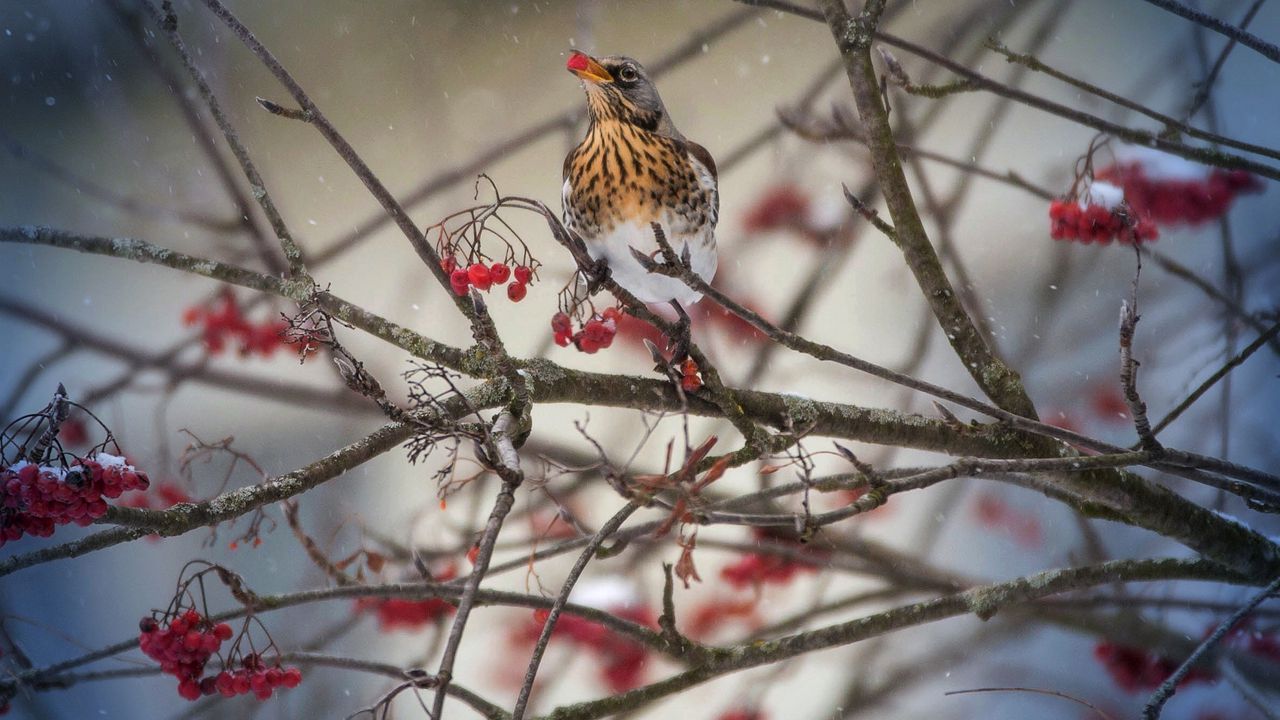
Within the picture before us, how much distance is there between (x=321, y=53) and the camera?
178 centimetres

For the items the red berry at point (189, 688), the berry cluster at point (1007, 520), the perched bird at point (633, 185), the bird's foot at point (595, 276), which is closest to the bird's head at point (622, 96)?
the perched bird at point (633, 185)

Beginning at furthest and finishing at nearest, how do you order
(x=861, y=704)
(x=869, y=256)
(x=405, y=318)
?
(x=869, y=256) → (x=405, y=318) → (x=861, y=704)

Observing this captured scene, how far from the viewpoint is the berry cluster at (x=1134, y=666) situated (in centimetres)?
121

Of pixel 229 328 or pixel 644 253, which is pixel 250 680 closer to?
pixel 644 253

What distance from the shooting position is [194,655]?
0.68 m

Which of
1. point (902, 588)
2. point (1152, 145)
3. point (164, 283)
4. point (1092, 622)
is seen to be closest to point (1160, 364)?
point (1092, 622)

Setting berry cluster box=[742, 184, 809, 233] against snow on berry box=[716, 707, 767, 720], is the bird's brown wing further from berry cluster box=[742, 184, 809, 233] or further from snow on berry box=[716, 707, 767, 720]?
snow on berry box=[716, 707, 767, 720]

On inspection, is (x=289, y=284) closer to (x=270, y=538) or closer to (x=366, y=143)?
(x=366, y=143)

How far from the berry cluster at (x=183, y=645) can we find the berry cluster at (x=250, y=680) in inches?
0.5


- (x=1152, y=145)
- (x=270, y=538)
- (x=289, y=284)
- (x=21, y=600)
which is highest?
(x=270, y=538)

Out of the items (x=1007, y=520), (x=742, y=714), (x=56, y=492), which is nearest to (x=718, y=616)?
(x=742, y=714)

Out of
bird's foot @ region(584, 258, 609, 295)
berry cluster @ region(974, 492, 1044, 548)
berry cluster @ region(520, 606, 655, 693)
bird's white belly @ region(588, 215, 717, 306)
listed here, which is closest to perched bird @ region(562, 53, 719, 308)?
bird's white belly @ region(588, 215, 717, 306)

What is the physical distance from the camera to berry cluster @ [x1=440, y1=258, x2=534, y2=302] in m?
0.67

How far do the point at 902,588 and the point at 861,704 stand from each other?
0.80 feet
